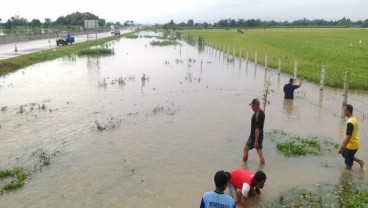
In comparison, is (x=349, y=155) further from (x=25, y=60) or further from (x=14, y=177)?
(x=25, y=60)

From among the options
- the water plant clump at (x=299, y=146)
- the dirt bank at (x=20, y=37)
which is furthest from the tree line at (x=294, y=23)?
the water plant clump at (x=299, y=146)

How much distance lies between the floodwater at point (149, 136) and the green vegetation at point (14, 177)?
7.1 inches

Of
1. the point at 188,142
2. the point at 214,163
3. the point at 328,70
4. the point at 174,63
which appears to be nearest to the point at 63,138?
the point at 188,142

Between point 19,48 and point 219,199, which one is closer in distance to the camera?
point 219,199

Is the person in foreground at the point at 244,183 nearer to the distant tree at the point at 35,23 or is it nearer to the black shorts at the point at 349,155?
the black shorts at the point at 349,155

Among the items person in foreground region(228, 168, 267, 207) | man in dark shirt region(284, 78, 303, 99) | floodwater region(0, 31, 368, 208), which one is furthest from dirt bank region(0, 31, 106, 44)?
person in foreground region(228, 168, 267, 207)

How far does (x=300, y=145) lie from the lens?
1060 centimetres

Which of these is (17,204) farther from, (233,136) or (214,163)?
(233,136)

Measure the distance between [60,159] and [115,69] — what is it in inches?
746

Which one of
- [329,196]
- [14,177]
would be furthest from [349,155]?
[14,177]

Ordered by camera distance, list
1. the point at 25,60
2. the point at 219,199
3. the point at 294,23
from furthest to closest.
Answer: the point at 294,23
the point at 25,60
the point at 219,199

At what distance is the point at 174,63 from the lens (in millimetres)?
32062

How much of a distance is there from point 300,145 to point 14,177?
26.1ft

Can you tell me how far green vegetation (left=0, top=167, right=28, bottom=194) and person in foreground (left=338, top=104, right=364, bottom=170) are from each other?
771 cm
